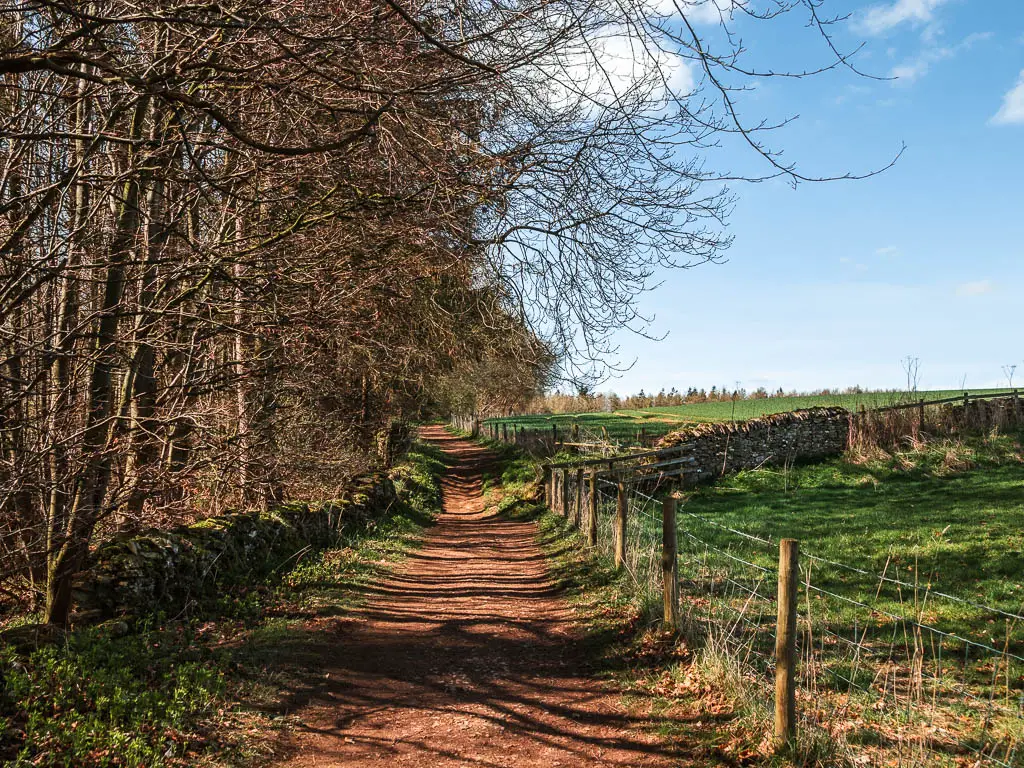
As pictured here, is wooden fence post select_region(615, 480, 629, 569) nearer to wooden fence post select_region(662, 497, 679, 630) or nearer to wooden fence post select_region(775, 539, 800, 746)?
wooden fence post select_region(662, 497, 679, 630)

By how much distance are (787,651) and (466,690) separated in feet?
9.51

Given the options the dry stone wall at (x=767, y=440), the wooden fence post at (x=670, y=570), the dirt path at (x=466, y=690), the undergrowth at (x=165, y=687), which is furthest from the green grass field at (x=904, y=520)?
the undergrowth at (x=165, y=687)

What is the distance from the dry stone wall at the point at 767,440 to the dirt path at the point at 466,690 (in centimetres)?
1199

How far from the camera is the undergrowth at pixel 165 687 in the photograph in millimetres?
4629

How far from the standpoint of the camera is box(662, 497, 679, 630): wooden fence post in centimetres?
695

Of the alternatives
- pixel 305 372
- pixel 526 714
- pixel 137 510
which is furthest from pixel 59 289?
pixel 526 714

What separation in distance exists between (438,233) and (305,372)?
2579mm

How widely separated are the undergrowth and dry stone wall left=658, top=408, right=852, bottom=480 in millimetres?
15218

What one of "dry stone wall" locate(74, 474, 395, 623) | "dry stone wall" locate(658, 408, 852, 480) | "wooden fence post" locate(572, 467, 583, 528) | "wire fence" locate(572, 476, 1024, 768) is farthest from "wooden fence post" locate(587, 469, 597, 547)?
"dry stone wall" locate(658, 408, 852, 480)

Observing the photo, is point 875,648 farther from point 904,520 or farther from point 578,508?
point 904,520

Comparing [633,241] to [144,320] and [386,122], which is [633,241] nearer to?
[386,122]

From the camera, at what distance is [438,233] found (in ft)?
28.9

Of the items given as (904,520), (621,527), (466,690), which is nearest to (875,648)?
(621,527)

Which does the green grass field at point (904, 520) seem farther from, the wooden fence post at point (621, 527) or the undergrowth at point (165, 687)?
the undergrowth at point (165, 687)
